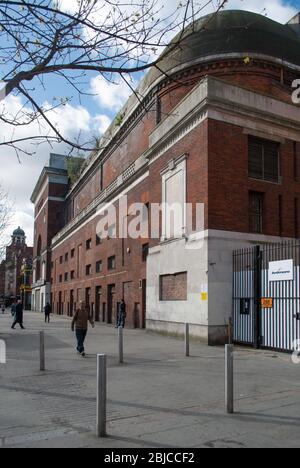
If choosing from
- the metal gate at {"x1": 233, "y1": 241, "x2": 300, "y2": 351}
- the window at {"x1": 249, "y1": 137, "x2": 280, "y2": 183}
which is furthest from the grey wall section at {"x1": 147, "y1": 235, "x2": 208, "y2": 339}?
the window at {"x1": 249, "y1": 137, "x2": 280, "y2": 183}

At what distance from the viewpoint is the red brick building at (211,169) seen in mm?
A: 18750

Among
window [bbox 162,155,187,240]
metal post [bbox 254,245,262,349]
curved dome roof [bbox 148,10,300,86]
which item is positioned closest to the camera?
metal post [bbox 254,245,262,349]

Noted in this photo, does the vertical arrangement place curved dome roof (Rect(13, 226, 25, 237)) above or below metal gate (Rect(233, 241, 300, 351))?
above

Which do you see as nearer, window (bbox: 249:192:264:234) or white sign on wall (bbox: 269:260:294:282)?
white sign on wall (bbox: 269:260:294:282)

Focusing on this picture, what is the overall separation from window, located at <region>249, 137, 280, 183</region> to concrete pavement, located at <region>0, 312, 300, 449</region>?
28.3 feet

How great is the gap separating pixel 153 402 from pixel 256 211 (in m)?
13.4

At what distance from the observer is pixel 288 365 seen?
42.1 ft

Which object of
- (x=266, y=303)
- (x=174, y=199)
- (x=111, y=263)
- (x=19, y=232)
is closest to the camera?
(x=266, y=303)

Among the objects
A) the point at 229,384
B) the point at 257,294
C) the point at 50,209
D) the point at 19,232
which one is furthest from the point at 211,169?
the point at 19,232

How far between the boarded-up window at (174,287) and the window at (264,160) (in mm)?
5350

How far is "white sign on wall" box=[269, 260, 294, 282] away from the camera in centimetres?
1504

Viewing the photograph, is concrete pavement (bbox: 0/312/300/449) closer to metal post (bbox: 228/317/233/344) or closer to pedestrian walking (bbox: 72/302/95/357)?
pedestrian walking (bbox: 72/302/95/357)

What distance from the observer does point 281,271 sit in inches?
611

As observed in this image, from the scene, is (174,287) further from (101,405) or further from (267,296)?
(101,405)
